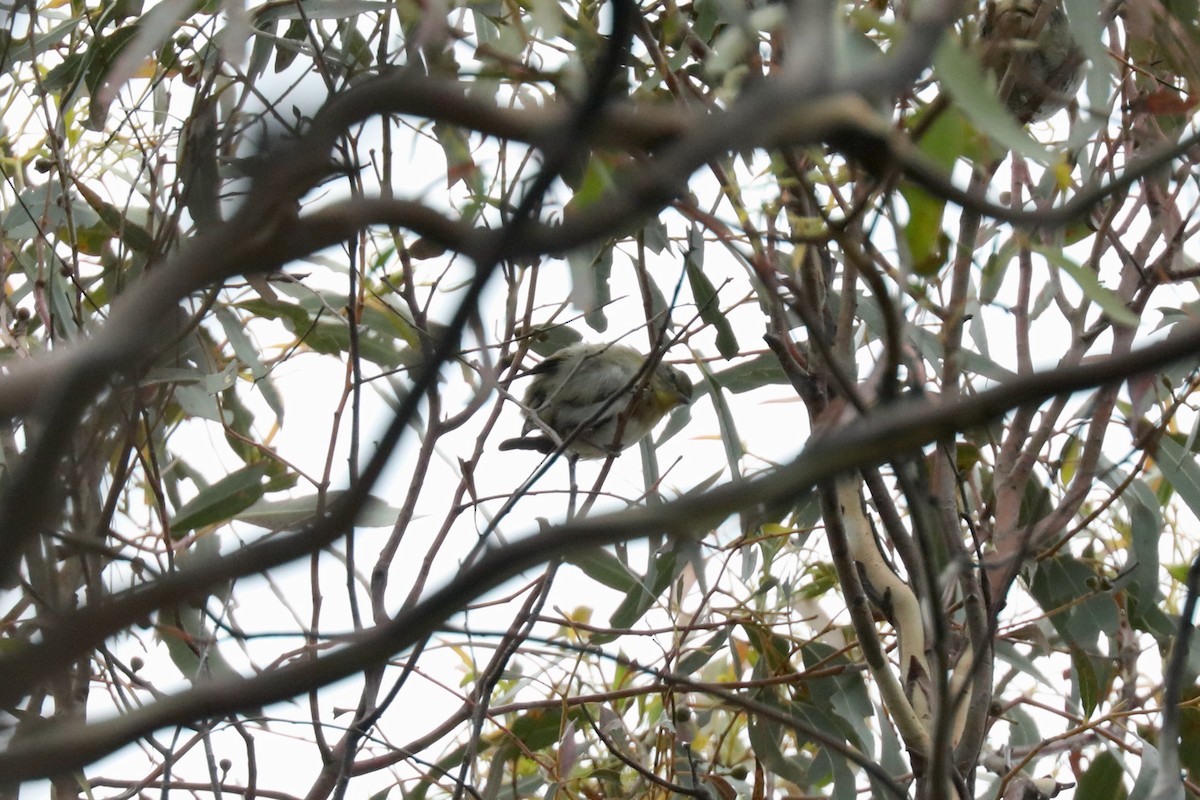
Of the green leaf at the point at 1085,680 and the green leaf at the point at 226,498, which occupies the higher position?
the green leaf at the point at 226,498

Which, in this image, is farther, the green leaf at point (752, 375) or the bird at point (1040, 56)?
the green leaf at point (752, 375)

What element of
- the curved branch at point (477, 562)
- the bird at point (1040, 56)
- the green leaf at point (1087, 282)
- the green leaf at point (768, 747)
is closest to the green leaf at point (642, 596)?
the green leaf at point (768, 747)

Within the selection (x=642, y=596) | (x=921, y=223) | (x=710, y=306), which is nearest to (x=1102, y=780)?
(x=642, y=596)

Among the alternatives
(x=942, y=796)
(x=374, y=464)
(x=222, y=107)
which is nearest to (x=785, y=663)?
(x=942, y=796)

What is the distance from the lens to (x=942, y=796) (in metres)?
1.33

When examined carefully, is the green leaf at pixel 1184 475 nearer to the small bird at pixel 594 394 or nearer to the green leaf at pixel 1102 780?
the green leaf at pixel 1102 780

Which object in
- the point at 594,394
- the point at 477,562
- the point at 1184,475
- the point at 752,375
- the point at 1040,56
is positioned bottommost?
the point at 477,562

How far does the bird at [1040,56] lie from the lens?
2264 mm

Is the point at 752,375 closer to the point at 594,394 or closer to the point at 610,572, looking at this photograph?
the point at 610,572

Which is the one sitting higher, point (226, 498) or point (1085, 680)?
point (226, 498)

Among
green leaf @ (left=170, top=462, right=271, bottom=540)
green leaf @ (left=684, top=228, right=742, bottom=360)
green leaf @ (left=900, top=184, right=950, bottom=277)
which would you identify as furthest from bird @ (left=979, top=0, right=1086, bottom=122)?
green leaf @ (left=170, top=462, right=271, bottom=540)

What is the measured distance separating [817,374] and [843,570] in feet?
1.16

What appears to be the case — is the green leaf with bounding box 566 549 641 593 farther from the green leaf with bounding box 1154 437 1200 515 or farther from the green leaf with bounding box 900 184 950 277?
the green leaf with bounding box 900 184 950 277

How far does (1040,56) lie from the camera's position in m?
2.70
